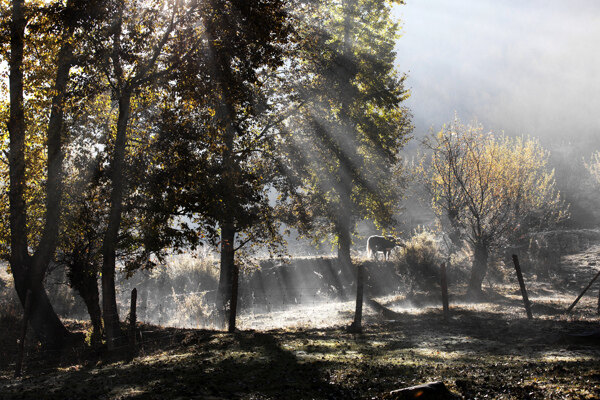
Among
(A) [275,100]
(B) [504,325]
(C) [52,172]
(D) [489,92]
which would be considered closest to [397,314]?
(B) [504,325]

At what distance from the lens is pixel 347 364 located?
27.7ft

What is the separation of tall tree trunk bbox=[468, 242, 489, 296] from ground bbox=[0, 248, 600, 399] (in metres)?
6.84

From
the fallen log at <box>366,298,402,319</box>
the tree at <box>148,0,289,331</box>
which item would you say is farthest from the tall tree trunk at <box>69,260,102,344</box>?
the fallen log at <box>366,298,402,319</box>

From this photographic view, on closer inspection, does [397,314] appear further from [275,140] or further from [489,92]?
[489,92]

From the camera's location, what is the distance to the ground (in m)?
6.63

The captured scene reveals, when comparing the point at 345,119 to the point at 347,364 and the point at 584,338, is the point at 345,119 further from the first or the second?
the point at 347,364

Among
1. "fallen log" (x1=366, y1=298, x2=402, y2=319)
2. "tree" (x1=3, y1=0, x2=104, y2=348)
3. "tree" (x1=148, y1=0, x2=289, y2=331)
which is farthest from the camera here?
"fallen log" (x1=366, y1=298, x2=402, y2=319)

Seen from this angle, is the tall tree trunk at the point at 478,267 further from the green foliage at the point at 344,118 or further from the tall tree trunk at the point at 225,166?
the tall tree trunk at the point at 225,166

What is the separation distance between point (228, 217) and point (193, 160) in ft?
9.00

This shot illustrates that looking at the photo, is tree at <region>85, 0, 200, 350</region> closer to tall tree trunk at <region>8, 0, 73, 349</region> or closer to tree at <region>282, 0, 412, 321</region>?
tall tree trunk at <region>8, 0, 73, 349</region>

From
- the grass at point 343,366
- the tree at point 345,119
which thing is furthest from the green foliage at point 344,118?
the grass at point 343,366

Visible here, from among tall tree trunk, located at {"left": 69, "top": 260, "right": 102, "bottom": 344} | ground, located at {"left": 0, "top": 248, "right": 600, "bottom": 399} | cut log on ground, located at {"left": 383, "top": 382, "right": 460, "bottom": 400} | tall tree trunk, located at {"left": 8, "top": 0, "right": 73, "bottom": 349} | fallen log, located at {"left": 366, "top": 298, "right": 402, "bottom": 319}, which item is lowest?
fallen log, located at {"left": 366, "top": 298, "right": 402, "bottom": 319}

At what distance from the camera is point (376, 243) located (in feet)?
122

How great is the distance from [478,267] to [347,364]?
16.8m
